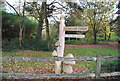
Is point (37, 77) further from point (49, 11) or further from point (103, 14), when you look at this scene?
point (103, 14)

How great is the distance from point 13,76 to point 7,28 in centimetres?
628

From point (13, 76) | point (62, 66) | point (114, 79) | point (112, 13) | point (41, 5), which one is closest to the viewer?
point (13, 76)

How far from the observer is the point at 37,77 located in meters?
2.46

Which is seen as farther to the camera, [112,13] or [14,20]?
[112,13]

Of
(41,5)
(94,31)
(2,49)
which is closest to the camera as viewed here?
(2,49)

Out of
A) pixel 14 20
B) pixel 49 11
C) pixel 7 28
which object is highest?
pixel 49 11

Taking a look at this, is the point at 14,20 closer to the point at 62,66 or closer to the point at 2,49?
the point at 2,49

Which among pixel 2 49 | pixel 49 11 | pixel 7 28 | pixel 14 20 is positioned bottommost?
pixel 2 49

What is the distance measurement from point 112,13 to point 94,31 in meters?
2.23

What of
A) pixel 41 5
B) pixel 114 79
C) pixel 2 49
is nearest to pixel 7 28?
pixel 2 49

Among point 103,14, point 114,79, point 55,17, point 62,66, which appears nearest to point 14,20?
point 55,17

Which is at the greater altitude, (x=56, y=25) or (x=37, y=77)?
(x=56, y=25)

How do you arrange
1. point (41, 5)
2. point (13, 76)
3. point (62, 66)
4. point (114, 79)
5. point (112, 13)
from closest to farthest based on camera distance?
1. point (13, 76)
2. point (114, 79)
3. point (62, 66)
4. point (41, 5)
5. point (112, 13)

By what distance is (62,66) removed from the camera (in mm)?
3049
